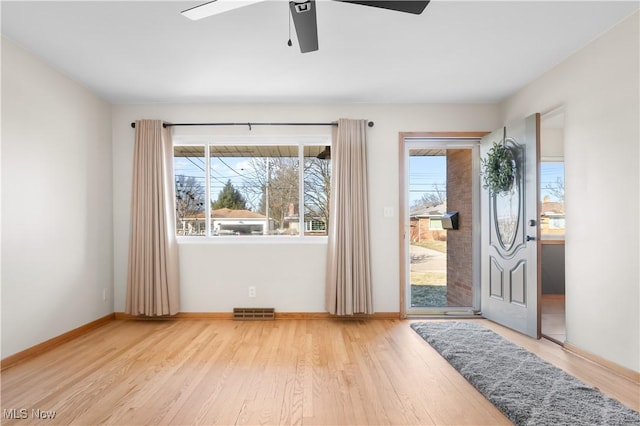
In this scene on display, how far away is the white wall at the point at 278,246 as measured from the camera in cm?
391

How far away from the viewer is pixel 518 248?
336 centimetres

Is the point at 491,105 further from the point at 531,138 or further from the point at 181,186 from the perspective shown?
the point at 181,186

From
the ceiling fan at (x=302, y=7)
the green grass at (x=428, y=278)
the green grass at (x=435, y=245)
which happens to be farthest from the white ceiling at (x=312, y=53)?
the green grass at (x=428, y=278)

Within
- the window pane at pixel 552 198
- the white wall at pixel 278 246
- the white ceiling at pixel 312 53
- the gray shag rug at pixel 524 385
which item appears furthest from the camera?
the window pane at pixel 552 198

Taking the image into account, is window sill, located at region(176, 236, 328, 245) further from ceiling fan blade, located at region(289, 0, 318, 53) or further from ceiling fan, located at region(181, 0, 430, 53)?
ceiling fan, located at region(181, 0, 430, 53)

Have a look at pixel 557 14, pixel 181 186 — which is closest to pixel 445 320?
pixel 557 14

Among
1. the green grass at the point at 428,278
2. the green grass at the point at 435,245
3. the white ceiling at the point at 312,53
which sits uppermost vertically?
the white ceiling at the point at 312,53

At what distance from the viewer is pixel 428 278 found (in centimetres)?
425

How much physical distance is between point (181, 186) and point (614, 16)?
423cm

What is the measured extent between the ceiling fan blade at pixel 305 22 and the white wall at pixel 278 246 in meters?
1.86

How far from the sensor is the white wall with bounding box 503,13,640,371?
7.59 ft

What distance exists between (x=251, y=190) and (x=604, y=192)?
336 cm

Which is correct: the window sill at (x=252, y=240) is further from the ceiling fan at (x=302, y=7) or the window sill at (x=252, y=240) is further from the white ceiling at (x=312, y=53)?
the ceiling fan at (x=302, y=7)

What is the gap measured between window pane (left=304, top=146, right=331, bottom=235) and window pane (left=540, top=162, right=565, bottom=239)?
283 centimetres
